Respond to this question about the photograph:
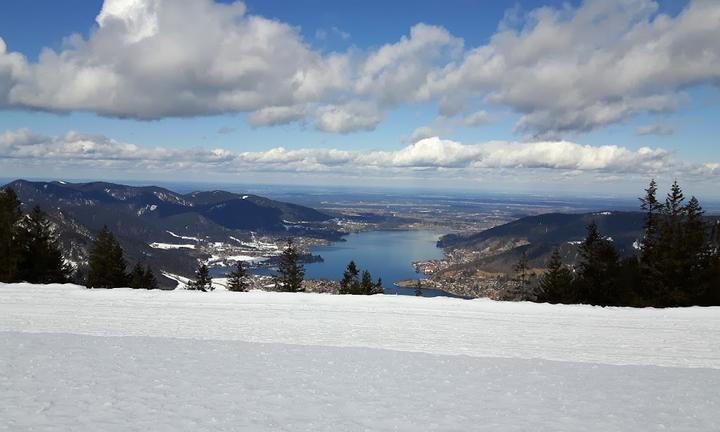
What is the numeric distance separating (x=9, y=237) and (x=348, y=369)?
33.3 metres

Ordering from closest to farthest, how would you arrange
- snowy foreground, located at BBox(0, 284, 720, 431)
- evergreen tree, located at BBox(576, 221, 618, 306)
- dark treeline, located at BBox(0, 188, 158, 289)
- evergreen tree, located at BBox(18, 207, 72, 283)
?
snowy foreground, located at BBox(0, 284, 720, 431) < dark treeline, located at BBox(0, 188, 158, 289) < evergreen tree, located at BBox(576, 221, 618, 306) < evergreen tree, located at BBox(18, 207, 72, 283)

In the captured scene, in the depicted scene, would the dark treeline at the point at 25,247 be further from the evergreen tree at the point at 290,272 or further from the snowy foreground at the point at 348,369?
the evergreen tree at the point at 290,272

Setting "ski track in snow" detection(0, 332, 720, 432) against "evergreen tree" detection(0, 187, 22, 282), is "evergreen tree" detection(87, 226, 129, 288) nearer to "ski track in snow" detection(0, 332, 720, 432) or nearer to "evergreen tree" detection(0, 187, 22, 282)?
"evergreen tree" detection(0, 187, 22, 282)

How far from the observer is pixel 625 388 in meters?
8.82

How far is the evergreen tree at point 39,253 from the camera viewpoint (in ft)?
118

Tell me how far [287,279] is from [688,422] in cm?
4530

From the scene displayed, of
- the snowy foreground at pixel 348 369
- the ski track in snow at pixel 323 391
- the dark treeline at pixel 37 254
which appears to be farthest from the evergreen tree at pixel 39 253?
the ski track in snow at pixel 323 391

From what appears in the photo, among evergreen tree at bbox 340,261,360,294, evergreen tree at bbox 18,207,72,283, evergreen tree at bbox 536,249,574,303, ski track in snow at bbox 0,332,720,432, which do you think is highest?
ski track in snow at bbox 0,332,720,432

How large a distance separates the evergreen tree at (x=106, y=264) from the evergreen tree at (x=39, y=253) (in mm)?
2436

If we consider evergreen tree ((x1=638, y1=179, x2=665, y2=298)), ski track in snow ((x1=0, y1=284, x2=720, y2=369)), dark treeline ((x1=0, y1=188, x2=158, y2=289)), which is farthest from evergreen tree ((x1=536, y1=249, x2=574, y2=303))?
dark treeline ((x1=0, y1=188, x2=158, y2=289))

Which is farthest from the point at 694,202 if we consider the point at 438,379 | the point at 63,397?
the point at 63,397

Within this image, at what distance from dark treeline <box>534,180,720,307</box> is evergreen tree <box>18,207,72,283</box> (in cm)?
4022

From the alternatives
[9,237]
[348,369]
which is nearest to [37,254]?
[9,237]

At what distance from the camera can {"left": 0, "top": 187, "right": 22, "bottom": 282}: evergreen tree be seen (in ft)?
101
